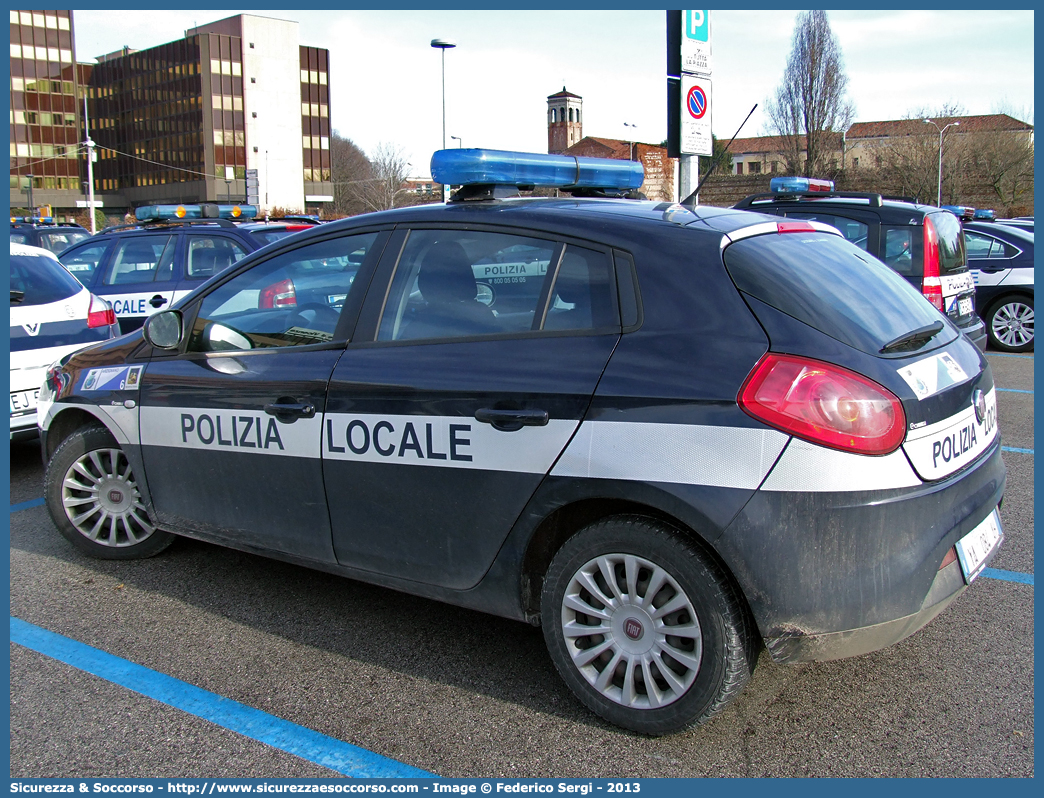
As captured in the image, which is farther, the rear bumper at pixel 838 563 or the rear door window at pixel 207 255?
the rear door window at pixel 207 255

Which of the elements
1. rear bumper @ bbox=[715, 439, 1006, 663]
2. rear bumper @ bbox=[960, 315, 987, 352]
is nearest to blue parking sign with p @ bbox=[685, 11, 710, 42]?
rear bumper @ bbox=[960, 315, 987, 352]

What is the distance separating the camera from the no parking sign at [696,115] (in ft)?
28.5

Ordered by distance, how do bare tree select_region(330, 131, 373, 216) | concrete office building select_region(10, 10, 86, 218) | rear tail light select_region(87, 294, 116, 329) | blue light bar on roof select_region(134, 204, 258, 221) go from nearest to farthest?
rear tail light select_region(87, 294, 116, 329) < blue light bar on roof select_region(134, 204, 258, 221) < concrete office building select_region(10, 10, 86, 218) < bare tree select_region(330, 131, 373, 216)

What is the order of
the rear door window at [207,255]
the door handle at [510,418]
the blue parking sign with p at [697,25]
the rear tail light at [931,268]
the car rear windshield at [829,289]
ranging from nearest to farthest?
the car rear windshield at [829,289]
the door handle at [510,418]
the rear tail light at [931,268]
the blue parking sign with p at [697,25]
the rear door window at [207,255]

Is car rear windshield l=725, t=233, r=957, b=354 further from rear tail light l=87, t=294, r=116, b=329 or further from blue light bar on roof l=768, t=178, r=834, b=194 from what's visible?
blue light bar on roof l=768, t=178, r=834, b=194

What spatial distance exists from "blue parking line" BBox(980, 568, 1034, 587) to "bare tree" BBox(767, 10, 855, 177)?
208 ft

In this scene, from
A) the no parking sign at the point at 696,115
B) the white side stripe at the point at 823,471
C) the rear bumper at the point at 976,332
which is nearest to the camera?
the white side stripe at the point at 823,471

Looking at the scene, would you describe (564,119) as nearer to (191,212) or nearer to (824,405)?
(191,212)

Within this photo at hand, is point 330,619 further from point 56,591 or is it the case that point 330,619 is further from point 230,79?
point 230,79

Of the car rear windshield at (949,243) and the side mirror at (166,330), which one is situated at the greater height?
the car rear windshield at (949,243)

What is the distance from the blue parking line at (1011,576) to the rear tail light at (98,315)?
5.81 meters

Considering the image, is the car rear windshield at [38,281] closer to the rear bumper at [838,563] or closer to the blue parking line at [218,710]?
the blue parking line at [218,710]

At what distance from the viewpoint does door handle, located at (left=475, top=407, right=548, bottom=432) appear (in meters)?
2.83

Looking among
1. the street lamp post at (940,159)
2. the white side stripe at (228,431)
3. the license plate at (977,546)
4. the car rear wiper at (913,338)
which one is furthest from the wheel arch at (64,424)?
the street lamp post at (940,159)
